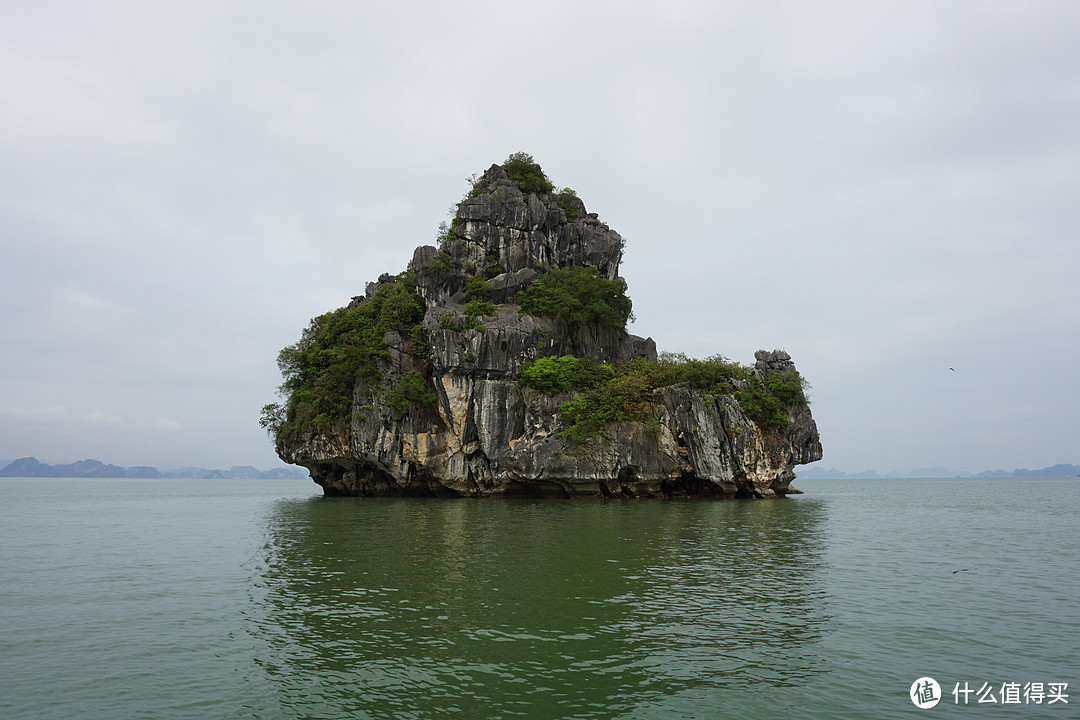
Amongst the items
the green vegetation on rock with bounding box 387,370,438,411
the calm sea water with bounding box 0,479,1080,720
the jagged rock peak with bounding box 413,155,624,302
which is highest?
the jagged rock peak with bounding box 413,155,624,302

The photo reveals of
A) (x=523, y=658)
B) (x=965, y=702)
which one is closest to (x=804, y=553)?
(x=965, y=702)

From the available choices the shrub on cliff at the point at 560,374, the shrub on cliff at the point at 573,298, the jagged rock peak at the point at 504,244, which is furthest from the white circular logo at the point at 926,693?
the jagged rock peak at the point at 504,244

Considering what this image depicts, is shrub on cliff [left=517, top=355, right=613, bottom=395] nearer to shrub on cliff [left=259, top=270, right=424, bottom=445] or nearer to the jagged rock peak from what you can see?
the jagged rock peak

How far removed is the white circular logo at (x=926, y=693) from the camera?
29.7 ft

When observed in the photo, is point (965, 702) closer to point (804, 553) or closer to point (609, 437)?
point (804, 553)

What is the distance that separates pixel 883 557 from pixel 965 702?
13618mm

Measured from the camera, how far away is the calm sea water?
29.9 feet

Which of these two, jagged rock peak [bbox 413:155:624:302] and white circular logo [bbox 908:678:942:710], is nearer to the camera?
white circular logo [bbox 908:678:942:710]

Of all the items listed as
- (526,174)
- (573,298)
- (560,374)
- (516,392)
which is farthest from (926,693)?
(526,174)

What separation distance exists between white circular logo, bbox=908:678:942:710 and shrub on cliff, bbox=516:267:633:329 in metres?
42.1

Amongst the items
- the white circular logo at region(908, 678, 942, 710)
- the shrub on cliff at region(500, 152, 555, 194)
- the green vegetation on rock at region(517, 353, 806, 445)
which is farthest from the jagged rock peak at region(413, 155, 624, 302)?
the white circular logo at region(908, 678, 942, 710)

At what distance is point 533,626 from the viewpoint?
12.6 metres

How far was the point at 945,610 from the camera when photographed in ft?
46.0

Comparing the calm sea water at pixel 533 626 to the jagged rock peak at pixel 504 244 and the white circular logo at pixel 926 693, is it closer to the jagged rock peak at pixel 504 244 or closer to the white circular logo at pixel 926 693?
the white circular logo at pixel 926 693
